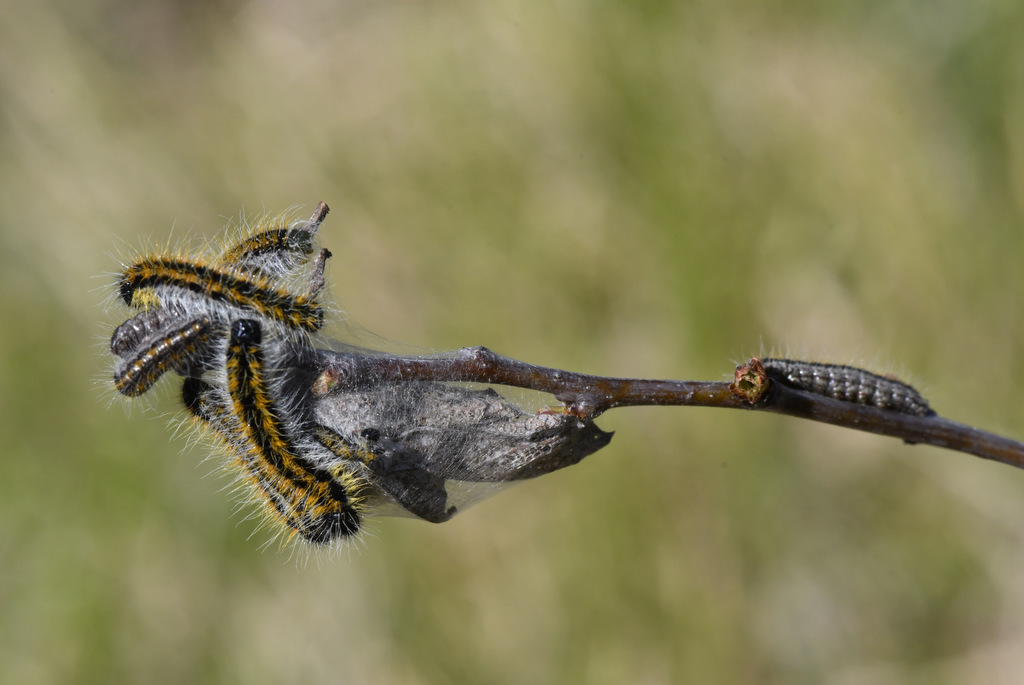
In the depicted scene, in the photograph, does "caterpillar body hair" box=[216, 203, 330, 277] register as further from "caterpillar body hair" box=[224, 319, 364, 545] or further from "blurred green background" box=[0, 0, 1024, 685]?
"blurred green background" box=[0, 0, 1024, 685]

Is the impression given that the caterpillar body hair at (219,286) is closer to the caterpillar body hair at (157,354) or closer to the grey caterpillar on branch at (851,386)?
the caterpillar body hair at (157,354)

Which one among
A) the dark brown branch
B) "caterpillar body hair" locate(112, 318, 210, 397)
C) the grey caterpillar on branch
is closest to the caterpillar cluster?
"caterpillar body hair" locate(112, 318, 210, 397)

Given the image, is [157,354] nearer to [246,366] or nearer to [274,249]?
[246,366]

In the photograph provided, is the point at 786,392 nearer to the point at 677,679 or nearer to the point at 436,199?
the point at 677,679

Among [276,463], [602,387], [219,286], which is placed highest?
[602,387]

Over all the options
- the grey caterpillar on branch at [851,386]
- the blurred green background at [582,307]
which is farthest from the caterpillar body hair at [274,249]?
the blurred green background at [582,307]

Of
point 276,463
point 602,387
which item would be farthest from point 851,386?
point 276,463
